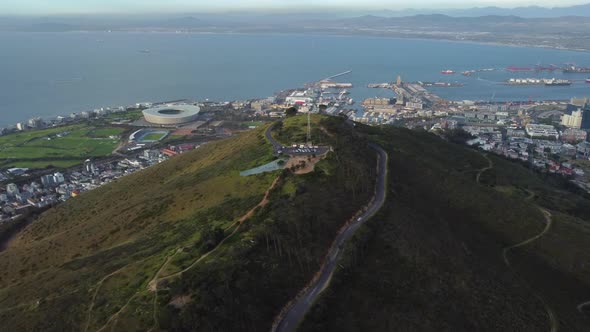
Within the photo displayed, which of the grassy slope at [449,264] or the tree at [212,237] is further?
the tree at [212,237]

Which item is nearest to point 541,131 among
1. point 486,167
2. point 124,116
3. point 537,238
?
point 486,167

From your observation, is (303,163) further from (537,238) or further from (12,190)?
(12,190)

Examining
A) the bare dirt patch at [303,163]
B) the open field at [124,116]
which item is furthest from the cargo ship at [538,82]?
the bare dirt patch at [303,163]

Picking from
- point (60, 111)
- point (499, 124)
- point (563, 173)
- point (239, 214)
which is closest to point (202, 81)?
point (60, 111)

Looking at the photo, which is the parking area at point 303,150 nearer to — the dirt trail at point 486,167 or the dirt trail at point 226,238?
the dirt trail at point 226,238

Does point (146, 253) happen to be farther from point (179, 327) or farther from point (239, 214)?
point (179, 327)

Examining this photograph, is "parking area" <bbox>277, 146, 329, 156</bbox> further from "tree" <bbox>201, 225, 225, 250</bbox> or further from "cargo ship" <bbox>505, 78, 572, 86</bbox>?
"cargo ship" <bbox>505, 78, 572, 86</bbox>

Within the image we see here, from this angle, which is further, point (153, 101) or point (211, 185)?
point (153, 101)
